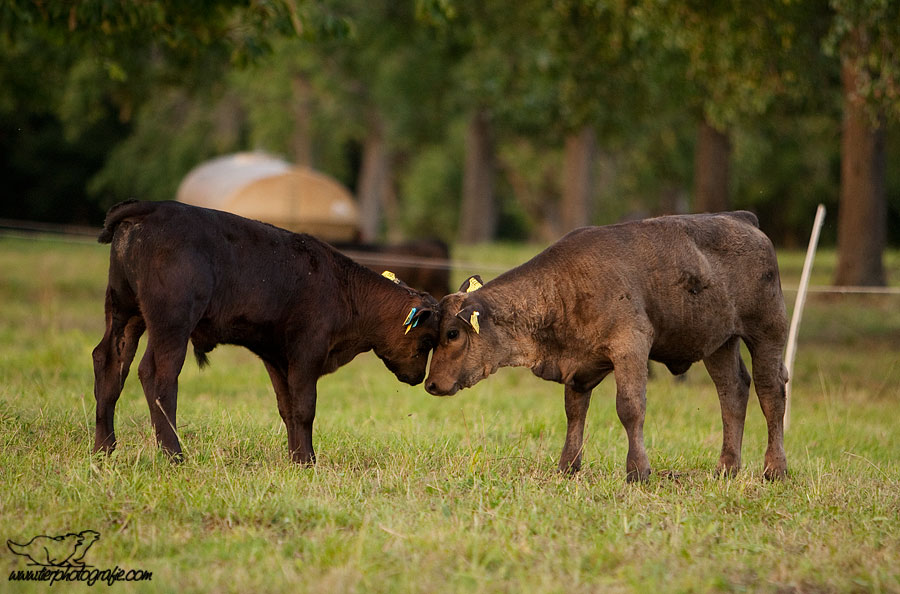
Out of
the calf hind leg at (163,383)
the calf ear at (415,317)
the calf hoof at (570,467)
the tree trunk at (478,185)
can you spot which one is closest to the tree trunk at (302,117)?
the tree trunk at (478,185)

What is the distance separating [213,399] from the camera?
10.6 meters

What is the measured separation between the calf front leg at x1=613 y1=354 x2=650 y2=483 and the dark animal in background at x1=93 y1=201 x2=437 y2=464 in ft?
4.64

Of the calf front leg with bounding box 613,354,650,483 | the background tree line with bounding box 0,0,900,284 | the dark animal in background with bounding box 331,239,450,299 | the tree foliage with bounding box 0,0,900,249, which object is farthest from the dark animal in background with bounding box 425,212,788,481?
the dark animal in background with bounding box 331,239,450,299

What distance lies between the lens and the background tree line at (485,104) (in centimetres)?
1354

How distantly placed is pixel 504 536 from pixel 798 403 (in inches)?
290

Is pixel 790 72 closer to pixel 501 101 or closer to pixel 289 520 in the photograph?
pixel 501 101

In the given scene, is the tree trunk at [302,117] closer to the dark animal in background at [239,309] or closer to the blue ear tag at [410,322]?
the dark animal in background at [239,309]

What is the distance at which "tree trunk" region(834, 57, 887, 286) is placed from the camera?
1727 centimetres

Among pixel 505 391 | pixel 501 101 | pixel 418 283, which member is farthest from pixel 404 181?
pixel 505 391

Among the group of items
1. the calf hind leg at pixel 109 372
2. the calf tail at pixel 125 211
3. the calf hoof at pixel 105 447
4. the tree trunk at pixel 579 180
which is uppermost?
the tree trunk at pixel 579 180


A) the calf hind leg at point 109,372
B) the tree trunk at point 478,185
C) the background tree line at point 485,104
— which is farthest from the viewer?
the tree trunk at point 478,185

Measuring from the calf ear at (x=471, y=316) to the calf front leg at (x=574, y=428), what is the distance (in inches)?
36.2

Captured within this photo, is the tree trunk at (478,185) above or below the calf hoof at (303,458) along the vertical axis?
above

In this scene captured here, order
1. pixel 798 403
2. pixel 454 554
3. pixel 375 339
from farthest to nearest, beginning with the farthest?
pixel 798 403, pixel 375 339, pixel 454 554
